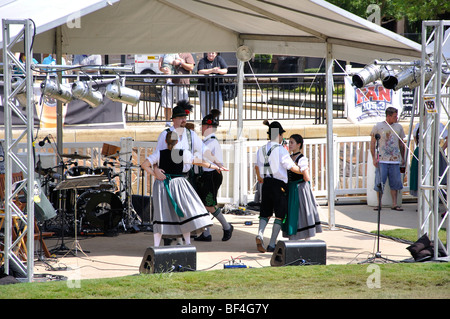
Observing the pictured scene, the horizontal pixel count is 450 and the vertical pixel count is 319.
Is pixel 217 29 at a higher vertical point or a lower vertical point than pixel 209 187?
higher

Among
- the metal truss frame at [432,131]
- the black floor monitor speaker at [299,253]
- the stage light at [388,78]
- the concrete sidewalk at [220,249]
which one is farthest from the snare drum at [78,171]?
the metal truss frame at [432,131]

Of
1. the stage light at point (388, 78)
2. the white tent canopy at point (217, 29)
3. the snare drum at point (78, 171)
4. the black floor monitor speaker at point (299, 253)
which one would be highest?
the white tent canopy at point (217, 29)

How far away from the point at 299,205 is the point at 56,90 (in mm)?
3974

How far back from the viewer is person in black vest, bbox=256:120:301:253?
948 centimetres

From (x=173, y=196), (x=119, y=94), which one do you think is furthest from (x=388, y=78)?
(x=119, y=94)

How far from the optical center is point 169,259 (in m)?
7.82

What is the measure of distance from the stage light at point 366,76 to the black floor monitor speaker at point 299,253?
86.4 inches

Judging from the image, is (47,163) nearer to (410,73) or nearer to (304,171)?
(304,171)

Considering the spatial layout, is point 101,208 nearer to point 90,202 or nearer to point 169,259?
point 90,202

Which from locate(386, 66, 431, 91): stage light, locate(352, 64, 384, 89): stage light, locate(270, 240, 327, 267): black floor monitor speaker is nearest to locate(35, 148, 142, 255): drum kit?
locate(270, 240, 327, 267): black floor monitor speaker

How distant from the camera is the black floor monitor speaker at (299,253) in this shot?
8254 mm

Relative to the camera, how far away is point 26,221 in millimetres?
7641

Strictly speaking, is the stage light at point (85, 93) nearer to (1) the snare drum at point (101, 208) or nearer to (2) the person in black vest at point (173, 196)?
(1) the snare drum at point (101, 208)

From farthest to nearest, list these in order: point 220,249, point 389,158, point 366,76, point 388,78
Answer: point 389,158 → point 220,249 → point 388,78 → point 366,76
